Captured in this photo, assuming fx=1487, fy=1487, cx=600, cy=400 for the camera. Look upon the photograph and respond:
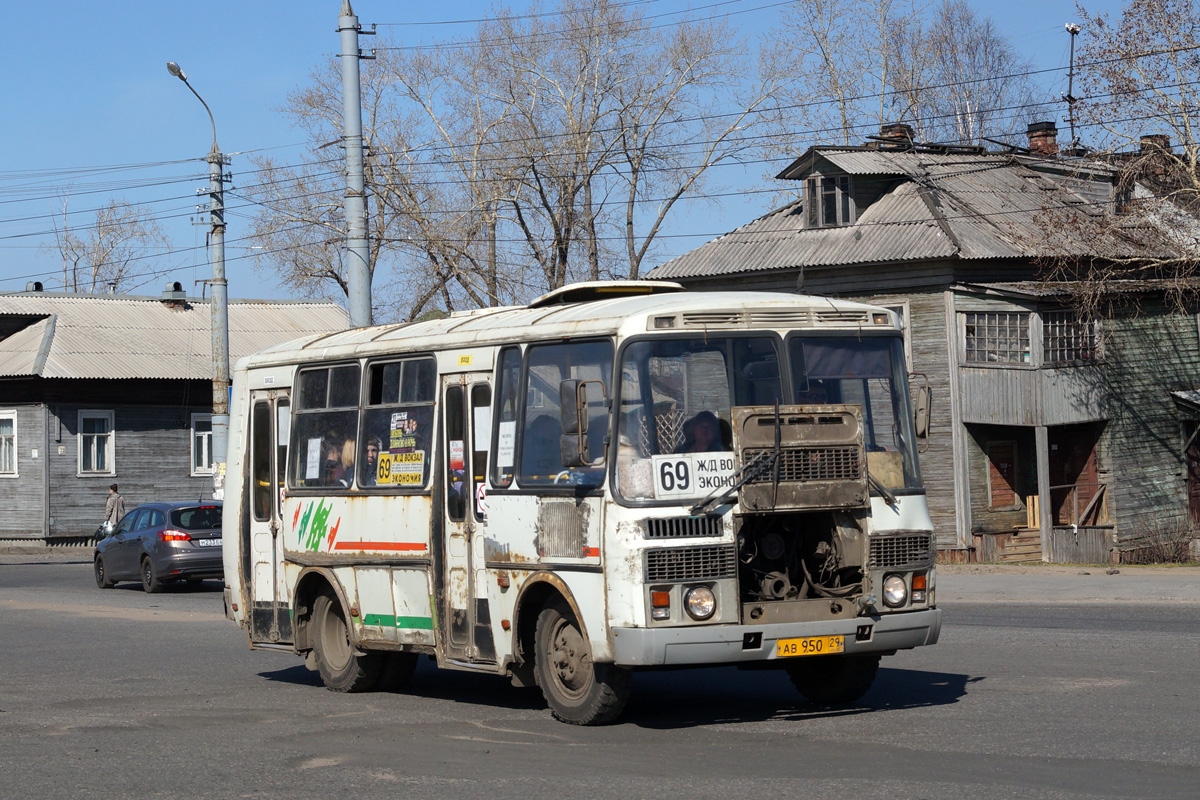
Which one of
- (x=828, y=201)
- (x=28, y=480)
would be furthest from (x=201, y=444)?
(x=828, y=201)

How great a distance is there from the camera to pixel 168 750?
9.19m

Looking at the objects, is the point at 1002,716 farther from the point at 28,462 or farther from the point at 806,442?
the point at 28,462

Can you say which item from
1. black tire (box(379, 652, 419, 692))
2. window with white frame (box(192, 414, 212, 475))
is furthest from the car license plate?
window with white frame (box(192, 414, 212, 475))

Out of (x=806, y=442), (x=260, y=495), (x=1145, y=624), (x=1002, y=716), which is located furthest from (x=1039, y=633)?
(x=260, y=495)

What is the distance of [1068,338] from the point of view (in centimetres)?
3328

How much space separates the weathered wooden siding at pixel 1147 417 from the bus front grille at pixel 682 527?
1064 inches

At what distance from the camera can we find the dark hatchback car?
24.9 m

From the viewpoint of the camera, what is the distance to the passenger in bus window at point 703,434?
918cm

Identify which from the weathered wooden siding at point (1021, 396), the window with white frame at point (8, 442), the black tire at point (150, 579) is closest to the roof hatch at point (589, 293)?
the black tire at point (150, 579)

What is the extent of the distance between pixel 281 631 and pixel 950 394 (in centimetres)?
2237

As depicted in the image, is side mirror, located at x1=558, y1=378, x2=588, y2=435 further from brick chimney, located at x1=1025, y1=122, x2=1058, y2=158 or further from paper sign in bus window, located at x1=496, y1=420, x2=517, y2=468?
brick chimney, located at x1=1025, y1=122, x2=1058, y2=158

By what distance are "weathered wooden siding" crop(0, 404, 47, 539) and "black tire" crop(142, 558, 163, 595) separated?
58.3ft

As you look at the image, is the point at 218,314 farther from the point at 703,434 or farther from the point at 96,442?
the point at 703,434

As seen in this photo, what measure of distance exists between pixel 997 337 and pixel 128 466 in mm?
24858
